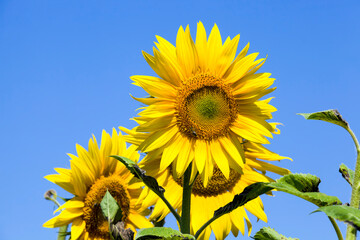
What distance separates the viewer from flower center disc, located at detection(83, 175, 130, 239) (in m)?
Answer: 3.92

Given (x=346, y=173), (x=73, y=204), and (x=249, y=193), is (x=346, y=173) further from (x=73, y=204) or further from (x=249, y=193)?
(x=73, y=204)

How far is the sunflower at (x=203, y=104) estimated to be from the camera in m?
2.78

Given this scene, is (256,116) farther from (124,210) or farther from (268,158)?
(124,210)

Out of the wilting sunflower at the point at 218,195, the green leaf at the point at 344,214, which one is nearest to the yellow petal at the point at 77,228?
the wilting sunflower at the point at 218,195

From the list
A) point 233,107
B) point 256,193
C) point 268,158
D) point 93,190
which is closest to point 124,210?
point 93,190

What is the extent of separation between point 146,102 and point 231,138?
60cm

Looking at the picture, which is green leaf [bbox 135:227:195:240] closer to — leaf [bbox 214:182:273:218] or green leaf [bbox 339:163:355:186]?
leaf [bbox 214:182:273:218]

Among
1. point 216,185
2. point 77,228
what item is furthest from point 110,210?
point 77,228

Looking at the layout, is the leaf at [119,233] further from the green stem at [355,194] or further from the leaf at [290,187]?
the green stem at [355,194]

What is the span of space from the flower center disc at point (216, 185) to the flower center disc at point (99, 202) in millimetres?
683

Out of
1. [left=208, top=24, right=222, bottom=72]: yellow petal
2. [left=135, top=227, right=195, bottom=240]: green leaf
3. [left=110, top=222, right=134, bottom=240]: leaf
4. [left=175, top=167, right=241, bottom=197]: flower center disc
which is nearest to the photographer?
[left=135, top=227, right=195, bottom=240]: green leaf

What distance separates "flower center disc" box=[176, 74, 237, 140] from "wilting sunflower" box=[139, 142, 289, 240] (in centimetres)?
54

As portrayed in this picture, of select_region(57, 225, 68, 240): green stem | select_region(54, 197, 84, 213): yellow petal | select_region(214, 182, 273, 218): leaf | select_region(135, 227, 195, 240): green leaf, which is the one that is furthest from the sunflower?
select_region(57, 225, 68, 240): green stem

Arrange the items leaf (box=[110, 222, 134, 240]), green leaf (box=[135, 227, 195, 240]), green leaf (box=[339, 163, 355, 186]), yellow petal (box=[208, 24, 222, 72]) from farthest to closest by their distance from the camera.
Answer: yellow petal (box=[208, 24, 222, 72]) → green leaf (box=[339, 163, 355, 186]) → leaf (box=[110, 222, 134, 240]) → green leaf (box=[135, 227, 195, 240])
